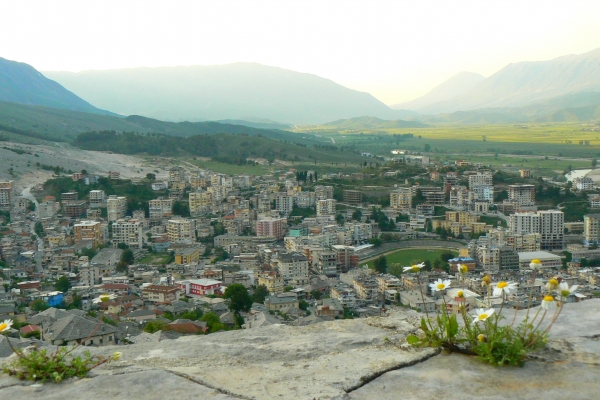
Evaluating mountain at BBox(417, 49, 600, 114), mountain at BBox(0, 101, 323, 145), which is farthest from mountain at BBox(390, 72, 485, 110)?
mountain at BBox(0, 101, 323, 145)

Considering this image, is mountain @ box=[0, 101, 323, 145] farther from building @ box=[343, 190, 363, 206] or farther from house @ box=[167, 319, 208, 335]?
house @ box=[167, 319, 208, 335]

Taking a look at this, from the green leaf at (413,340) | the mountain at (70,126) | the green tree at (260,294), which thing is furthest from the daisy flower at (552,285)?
the mountain at (70,126)

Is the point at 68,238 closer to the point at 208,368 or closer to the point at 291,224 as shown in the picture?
the point at 291,224

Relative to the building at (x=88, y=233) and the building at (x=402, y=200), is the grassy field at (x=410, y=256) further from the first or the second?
the building at (x=88, y=233)

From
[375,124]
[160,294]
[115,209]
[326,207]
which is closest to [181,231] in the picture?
[115,209]

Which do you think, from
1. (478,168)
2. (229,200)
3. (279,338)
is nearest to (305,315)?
(279,338)

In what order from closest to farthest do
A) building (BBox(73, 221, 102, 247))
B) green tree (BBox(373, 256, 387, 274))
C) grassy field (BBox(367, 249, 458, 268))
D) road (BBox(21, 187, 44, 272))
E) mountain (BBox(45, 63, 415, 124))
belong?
1. green tree (BBox(373, 256, 387, 274))
2. road (BBox(21, 187, 44, 272))
3. grassy field (BBox(367, 249, 458, 268))
4. building (BBox(73, 221, 102, 247))
5. mountain (BBox(45, 63, 415, 124))
